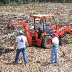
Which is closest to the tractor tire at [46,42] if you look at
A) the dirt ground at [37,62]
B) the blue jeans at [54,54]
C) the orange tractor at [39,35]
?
the orange tractor at [39,35]

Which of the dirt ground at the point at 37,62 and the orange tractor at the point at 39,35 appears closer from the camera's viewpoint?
the dirt ground at the point at 37,62

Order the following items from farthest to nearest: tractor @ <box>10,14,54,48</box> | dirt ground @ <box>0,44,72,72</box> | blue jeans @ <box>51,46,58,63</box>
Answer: tractor @ <box>10,14,54,48</box>, blue jeans @ <box>51,46,58,63</box>, dirt ground @ <box>0,44,72,72</box>

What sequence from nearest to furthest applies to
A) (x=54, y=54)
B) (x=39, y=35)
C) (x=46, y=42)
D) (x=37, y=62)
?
(x=54, y=54) → (x=37, y=62) → (x=46, y=42) → (x=39, y=35)

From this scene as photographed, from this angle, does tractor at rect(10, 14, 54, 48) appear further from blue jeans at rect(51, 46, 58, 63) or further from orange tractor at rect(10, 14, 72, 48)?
blue jeans at rect(51, 46, 58, 63)

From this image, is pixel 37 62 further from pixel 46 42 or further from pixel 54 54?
pixel 46 42

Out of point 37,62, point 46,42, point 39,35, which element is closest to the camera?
point 37,62

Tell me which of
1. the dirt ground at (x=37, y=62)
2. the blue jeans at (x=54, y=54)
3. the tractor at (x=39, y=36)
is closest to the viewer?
the dirt ground at (x=37, y=62)

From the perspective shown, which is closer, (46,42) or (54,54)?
(54,54)

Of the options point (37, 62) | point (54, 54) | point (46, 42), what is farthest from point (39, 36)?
point (54, 54)

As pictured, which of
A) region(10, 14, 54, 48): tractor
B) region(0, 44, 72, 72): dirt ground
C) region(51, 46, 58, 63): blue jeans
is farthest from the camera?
region(10, 14, 54, 48): tractor

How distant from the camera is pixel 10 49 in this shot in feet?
67.4

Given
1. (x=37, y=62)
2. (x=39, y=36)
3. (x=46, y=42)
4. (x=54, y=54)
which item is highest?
(x=54, y=54)

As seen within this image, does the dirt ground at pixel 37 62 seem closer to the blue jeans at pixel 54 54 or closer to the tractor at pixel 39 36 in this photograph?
the blue jeans at pixel 54 54

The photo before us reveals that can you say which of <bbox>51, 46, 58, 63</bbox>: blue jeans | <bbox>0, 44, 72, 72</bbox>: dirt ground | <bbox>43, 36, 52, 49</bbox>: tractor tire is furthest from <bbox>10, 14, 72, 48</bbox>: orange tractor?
<bbox>51, 46, 58, 63</bbox>: blue jeans
